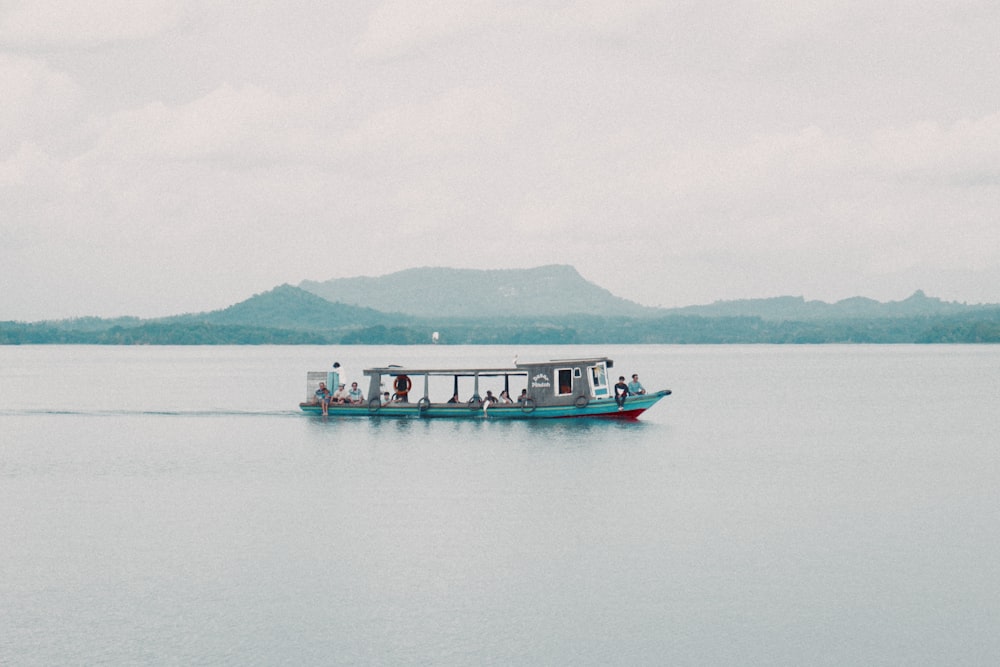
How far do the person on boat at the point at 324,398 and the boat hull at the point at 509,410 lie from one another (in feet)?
1.72

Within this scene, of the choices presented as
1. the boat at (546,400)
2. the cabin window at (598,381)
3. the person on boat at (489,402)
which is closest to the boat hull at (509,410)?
the boat at (546,400)

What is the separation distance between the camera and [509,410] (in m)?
70.9

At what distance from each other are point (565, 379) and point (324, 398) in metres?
17.6

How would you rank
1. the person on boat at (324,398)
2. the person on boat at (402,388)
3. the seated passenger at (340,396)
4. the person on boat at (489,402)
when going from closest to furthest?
1. the person on boat at (489,402)
2. the person on boat at (402,388)
3. the seated passenger at (340,396)
4. the person on boat at (324,398)

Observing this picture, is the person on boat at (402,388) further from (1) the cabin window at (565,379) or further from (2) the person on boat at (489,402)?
(1) the cabin window at (565,379)

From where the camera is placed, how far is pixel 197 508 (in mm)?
40938

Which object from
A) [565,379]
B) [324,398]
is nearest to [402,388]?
[324,398]

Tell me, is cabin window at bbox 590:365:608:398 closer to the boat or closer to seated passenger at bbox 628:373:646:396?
the boat

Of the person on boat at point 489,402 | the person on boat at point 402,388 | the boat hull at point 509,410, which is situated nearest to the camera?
the boat hull at point 509,410

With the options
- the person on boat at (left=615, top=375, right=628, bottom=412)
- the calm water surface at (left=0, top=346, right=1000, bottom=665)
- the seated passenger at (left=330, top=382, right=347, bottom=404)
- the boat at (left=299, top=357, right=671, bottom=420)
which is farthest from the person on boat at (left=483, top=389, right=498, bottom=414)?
the seated passenger at (left=330, top=382, right=347, bottom=404)

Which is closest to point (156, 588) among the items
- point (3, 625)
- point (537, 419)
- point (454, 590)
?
point (3, 625)

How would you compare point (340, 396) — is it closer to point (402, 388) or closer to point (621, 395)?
point (402, 388)

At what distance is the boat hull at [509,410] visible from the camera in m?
69.9

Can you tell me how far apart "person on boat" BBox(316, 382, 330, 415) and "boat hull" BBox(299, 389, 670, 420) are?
525 millimetres
